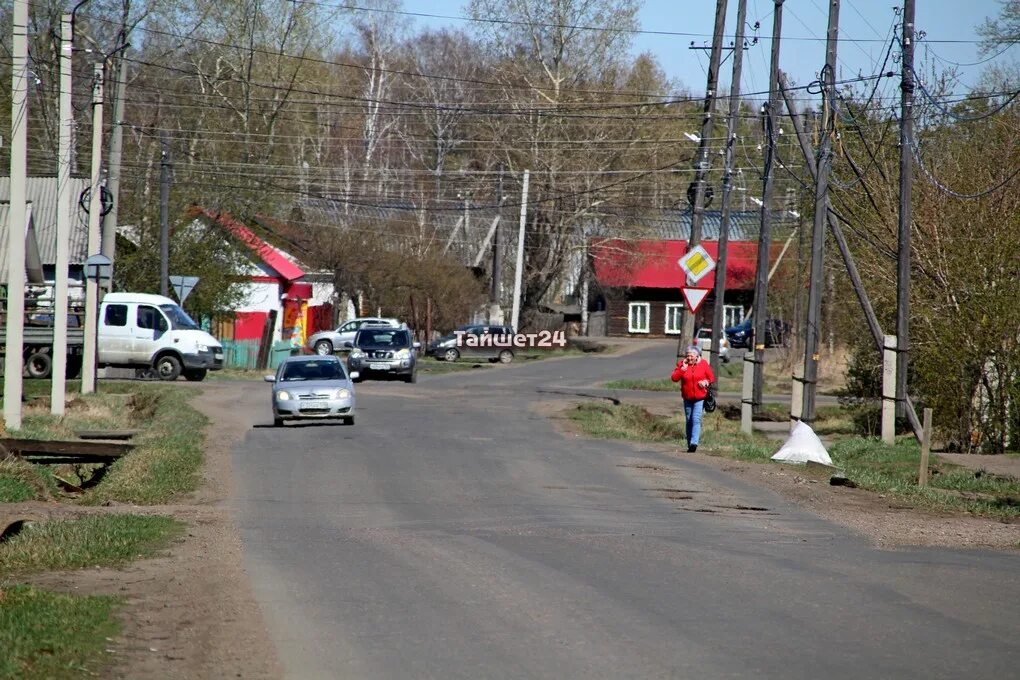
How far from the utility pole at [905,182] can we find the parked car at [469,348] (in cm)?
3446

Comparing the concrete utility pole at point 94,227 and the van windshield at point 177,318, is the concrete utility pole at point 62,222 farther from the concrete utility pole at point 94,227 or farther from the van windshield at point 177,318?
the van windshield at point 177,318

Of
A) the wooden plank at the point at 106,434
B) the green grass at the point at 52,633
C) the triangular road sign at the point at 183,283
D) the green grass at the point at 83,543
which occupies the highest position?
the triangular road sign at the point at 183,283

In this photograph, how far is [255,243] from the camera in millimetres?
52812

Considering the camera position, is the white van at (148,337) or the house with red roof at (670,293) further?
the house with red roof at (670,293)

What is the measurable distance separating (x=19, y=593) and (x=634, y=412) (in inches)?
984

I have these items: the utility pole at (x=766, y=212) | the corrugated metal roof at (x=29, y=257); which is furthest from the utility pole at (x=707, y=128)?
the corrugated metal roof at (x=29, y=257)

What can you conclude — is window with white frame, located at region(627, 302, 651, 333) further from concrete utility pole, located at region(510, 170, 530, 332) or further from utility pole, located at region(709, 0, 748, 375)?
utility pole, located at region(709, 0, 748, 375)

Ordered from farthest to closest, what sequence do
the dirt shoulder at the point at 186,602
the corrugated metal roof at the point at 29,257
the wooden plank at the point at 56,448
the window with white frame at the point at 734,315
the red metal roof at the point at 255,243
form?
the window with white frame at the point at 734,315 < the red metal roof at the point at 255,243 < the corrugated metal roof at the point at 29,257 < the wooden plank at the point at 56,448 < the dirt shoulder at the point at 186,602

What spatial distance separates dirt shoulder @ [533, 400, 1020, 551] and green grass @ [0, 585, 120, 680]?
7.25 meters

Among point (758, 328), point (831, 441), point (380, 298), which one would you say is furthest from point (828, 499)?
point (380, 298)

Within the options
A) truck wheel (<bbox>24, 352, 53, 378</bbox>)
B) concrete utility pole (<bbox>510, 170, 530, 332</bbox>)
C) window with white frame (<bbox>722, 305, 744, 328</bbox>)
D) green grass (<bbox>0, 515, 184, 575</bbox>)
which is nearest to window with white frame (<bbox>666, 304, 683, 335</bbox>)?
window with white frame (<bbox>722, 305, 744, 328</bbox>)

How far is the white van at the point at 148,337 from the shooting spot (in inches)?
1502

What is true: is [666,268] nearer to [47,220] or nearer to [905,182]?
[47,220]

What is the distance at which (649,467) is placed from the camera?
19000mm
